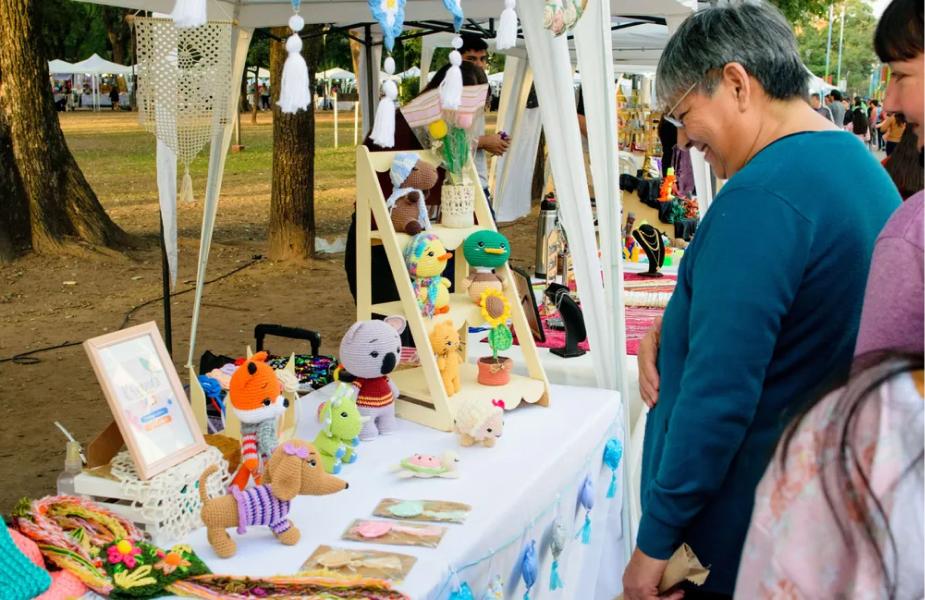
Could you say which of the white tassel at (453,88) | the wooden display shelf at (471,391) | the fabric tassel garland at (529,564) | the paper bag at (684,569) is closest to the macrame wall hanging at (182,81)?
the white tassel at (453,88)

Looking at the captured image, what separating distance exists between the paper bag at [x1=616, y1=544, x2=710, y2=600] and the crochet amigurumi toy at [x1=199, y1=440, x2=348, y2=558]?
0.56m

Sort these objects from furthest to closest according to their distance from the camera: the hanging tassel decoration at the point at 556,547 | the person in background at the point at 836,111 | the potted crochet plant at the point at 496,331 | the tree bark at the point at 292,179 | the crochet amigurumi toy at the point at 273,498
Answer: the person in background at the point at 836,111
the tree bark at the point at 292,179
the potted crochet plant at the point at 496,331
the hanging tassel decoration at the point at 556,547
the crochet amigurumi toy at the point at 273,498

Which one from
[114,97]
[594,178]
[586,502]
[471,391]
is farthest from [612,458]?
[114,97]

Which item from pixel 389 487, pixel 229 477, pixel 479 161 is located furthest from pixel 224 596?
pixel 479 161

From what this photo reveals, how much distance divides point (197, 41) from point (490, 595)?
199 cm

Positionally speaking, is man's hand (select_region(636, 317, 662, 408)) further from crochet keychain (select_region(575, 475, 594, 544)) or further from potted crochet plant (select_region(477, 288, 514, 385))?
potted crochet plant (select_region(477, 288, 514, 385))

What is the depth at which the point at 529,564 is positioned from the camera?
1.86 metres

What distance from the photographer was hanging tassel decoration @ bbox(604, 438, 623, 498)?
243 cm

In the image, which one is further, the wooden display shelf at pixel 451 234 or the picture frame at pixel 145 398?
the wooden display shelf at pixel 451 234

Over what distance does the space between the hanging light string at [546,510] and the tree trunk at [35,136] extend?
651 centimetres

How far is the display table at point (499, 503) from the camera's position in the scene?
4.97 ft

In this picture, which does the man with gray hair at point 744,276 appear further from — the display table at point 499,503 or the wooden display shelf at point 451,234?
the wooden display shelf at point 451,234

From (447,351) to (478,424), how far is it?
0.99ft

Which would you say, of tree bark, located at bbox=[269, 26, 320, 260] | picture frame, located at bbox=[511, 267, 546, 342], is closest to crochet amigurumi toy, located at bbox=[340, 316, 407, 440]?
picture frame, located at bbox=[511, 267, 546, 342]
